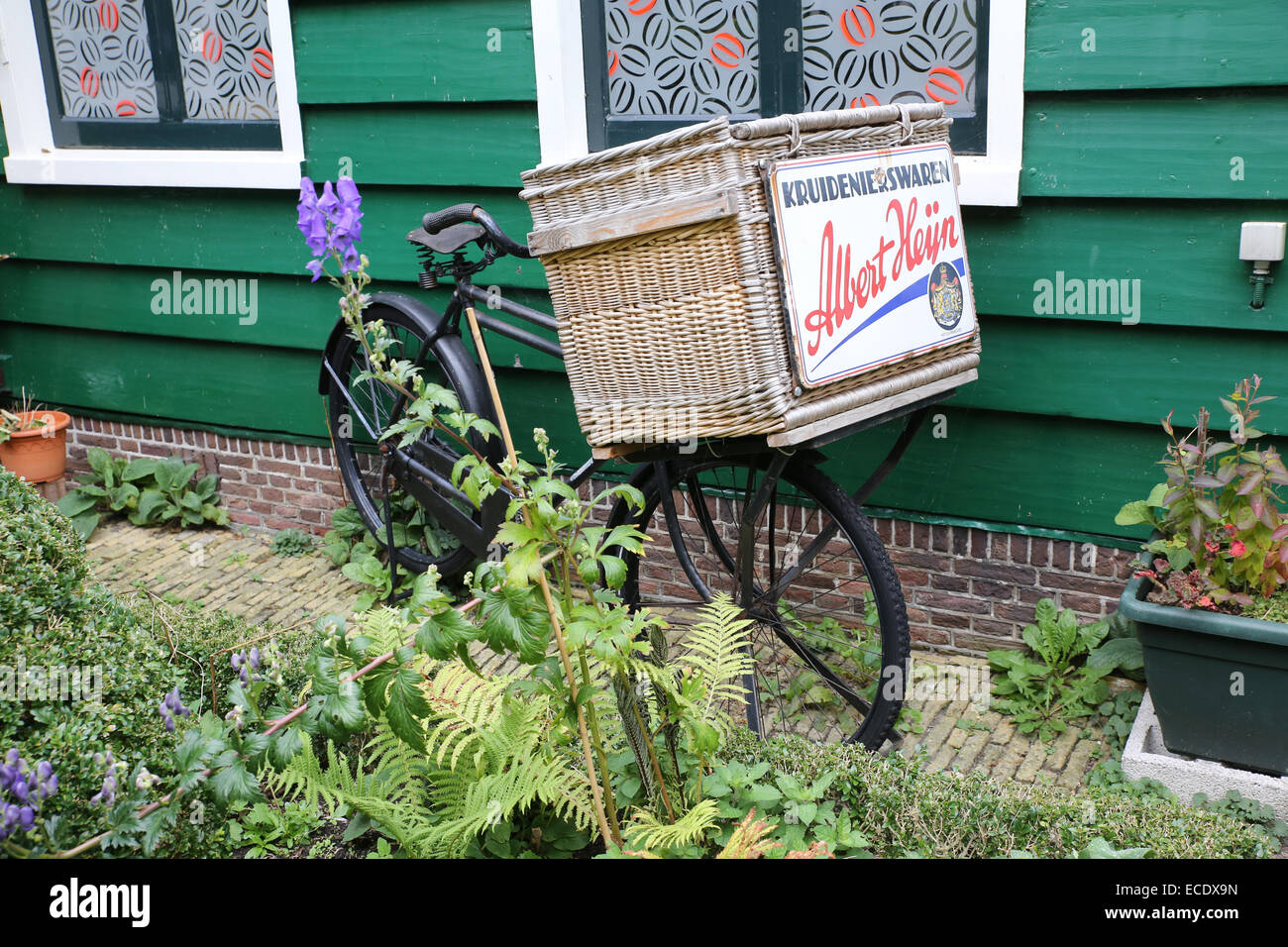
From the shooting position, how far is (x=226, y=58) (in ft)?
15.3

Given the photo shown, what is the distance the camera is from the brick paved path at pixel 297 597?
Result: 3207mm

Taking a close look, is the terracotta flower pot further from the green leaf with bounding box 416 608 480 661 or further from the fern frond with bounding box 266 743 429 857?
the green leaf with bounding box 416 608 480 661

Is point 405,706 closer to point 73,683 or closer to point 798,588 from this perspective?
point 73,683

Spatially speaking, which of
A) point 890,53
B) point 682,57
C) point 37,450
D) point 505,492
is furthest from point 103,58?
point 890,53

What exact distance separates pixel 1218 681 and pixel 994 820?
0.93m

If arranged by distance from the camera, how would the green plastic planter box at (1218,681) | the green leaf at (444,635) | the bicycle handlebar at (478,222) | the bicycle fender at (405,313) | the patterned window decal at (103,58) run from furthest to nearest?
the patterned window decal at (103,58), the bicycle fender at (405,313), the bicycle handlebar at (478,222), the green plastic planter box at (1218,681), the green leaf at (444,635)

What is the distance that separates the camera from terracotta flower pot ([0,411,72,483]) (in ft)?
16.6

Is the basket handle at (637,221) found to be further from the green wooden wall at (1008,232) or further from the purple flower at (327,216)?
the green wooden wall at (1008,232)

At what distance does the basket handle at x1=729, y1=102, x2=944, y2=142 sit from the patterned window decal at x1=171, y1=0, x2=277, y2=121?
2.65 m

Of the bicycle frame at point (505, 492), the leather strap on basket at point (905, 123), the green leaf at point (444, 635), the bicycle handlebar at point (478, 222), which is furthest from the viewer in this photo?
the bicycle handlebar at point (478, 222)

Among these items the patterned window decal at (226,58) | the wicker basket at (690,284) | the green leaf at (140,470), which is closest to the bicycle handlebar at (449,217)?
the wicker basket at (690,284)

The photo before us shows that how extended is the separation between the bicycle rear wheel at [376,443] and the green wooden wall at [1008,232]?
23cm

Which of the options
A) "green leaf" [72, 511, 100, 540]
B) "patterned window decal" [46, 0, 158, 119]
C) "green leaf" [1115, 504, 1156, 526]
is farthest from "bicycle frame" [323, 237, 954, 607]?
"patterned window decal" [46, 0, 158, 119]
